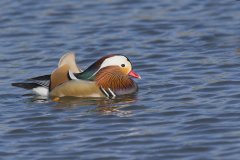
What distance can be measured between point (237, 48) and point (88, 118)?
431 cm

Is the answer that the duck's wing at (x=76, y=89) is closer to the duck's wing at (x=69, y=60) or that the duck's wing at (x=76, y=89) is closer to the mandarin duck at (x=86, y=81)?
the mandarin duck at (x=86, y=81)

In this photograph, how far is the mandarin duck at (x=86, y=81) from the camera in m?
14.6

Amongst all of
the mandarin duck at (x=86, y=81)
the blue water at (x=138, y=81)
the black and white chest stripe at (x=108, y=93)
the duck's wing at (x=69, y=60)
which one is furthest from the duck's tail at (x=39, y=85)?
the black and white chest stripe at (x=108, y=93)

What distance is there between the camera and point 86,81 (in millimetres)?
14703

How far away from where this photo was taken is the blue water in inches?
466

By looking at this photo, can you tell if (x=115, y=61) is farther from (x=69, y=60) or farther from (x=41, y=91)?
(x=41, y=91)

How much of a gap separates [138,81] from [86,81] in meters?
1.12

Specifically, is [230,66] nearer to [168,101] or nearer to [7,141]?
[168,101]

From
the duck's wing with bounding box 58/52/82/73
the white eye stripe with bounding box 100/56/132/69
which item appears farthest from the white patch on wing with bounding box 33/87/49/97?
the white eye stripe with bounding box 100/56/132/69

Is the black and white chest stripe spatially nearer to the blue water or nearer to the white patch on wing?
the blue water

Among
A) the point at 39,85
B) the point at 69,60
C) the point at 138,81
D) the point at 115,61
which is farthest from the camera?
the point at 138,81

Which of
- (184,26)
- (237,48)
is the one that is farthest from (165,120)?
(184,26)

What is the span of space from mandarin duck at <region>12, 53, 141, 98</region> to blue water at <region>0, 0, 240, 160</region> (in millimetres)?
179

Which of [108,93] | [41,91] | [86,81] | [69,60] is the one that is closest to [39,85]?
[41,91]
